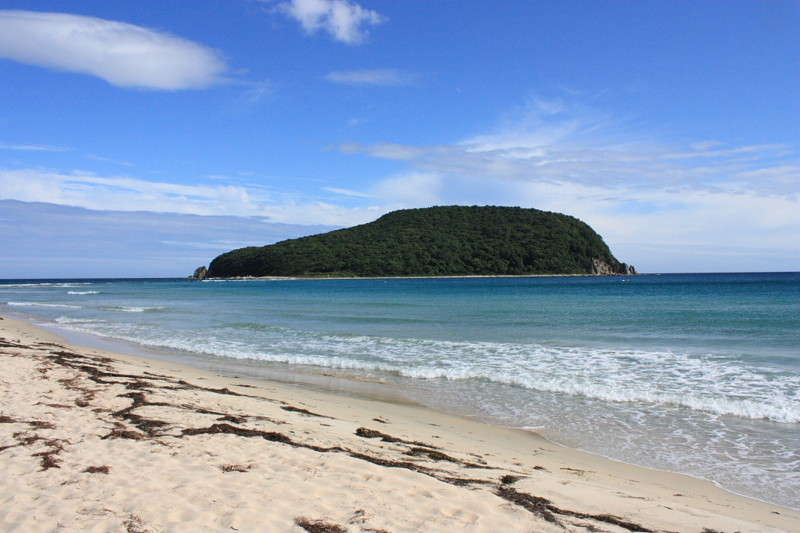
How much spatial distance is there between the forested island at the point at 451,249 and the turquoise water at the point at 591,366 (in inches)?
3571

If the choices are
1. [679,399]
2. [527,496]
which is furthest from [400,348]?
[527,496]

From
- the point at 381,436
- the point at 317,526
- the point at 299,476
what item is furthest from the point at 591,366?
the point at 317,526

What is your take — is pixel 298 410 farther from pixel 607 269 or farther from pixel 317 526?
pixel 607 269

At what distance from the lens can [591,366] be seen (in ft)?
43.5

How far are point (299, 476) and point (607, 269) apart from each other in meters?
136

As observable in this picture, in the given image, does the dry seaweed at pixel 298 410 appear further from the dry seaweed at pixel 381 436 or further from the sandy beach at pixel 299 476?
the dry seaweed at pixel 381 436

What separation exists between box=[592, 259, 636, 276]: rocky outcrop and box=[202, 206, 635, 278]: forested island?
0.25 meters

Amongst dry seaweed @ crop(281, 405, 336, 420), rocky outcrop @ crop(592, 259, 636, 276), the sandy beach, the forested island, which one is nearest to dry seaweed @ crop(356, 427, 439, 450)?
the sandy beach

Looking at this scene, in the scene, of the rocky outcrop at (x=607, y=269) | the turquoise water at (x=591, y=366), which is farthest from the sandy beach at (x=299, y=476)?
the rocky outcrop at (x=607, y=269)

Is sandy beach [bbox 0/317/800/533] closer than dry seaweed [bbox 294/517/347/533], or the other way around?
dry seaweed [bbox 294/517/347/533]

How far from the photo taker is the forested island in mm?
118875

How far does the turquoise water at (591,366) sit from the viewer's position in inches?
292

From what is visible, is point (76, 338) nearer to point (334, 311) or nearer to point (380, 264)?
point (334, 311)

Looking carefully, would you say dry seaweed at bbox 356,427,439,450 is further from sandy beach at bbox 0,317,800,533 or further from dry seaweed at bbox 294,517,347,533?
dry seaweed at bbox 294,517,347,533
